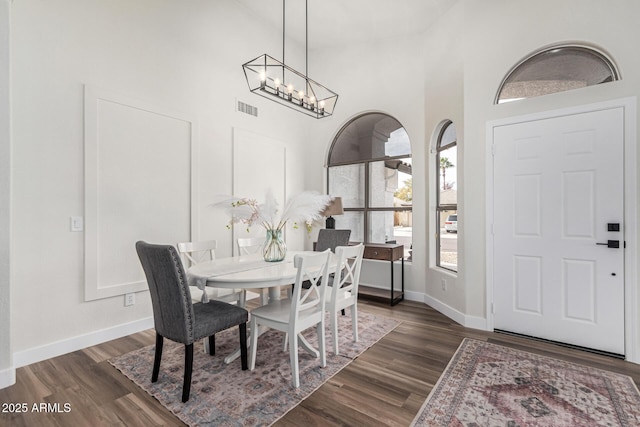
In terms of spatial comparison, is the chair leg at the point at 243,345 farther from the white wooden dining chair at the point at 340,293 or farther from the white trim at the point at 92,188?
the white trim at the point at 92,188

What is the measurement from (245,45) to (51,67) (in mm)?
2412

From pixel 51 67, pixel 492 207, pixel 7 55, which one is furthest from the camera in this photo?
pixel 492 207

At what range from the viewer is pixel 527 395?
7.06 ft

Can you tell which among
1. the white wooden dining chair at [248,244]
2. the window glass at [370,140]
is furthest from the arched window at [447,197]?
the white wooden dining chair at [248,244]

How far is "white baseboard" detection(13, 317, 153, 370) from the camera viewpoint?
2562 mm

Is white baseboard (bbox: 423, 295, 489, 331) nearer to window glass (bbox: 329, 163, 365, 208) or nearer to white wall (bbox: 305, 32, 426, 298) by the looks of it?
white wall (bbox: 305, 32, 426, 298)

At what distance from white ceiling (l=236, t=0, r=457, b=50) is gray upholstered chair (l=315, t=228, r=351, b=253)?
2.98 meters

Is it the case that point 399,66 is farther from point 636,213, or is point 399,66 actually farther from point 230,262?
point 230,262

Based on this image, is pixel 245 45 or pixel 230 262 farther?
pixel 245 45

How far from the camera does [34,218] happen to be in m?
2.62

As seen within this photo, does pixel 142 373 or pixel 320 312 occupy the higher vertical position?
pixel 320 312

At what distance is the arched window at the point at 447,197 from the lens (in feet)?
12.8

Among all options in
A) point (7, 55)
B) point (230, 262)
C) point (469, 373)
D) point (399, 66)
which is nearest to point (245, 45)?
point (399, 66)

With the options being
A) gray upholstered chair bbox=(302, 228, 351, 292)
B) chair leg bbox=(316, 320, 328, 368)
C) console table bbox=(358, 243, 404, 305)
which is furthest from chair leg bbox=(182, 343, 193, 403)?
console table bbox=(358, 243, 404, 305)
